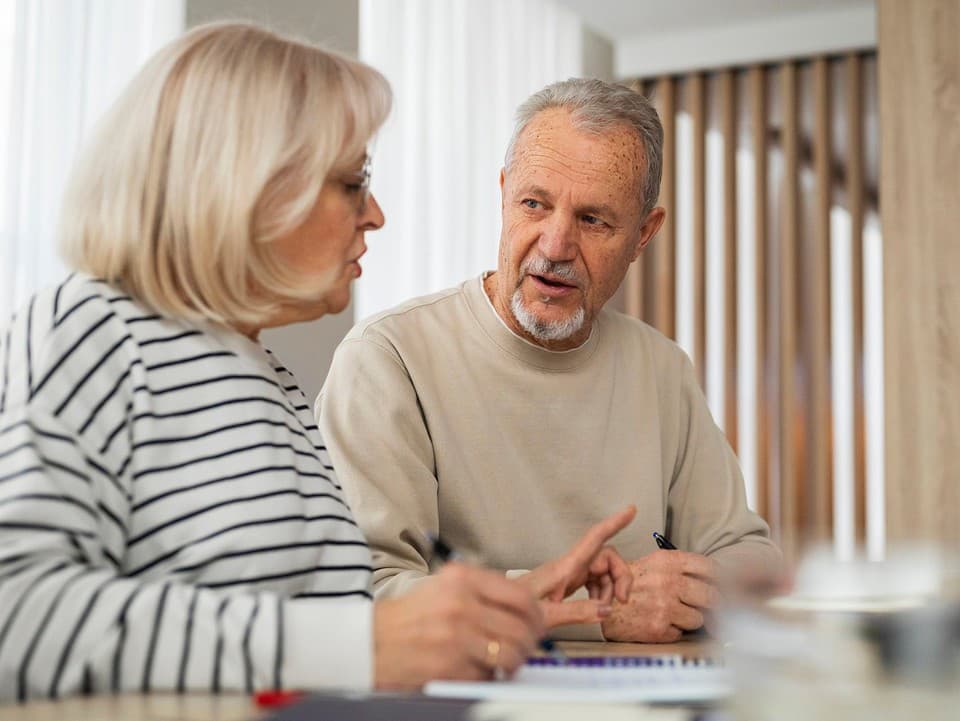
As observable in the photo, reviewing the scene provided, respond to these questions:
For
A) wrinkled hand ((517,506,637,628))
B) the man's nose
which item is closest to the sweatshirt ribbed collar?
the man's nose

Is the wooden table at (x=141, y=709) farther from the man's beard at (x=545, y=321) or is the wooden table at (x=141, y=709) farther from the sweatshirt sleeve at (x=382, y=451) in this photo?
the man's beard at (x=545, y=321)

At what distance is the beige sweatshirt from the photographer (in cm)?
168

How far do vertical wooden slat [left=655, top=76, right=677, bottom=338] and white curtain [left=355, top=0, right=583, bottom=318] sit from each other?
0.87 metres

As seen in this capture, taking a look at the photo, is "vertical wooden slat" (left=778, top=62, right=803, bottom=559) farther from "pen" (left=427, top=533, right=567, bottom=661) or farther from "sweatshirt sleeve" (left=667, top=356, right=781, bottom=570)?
"pen" (left=427, top=533, right=567, bottom=661)

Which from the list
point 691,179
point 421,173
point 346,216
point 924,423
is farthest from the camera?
point 691,179

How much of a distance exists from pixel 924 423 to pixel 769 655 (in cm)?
310

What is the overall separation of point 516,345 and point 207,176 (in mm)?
974

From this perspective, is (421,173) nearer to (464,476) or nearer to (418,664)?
(464,476)

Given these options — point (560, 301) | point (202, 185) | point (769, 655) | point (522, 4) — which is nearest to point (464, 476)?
point (560, 301)

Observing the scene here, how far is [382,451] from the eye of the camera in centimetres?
166

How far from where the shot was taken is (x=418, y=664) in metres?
0.86

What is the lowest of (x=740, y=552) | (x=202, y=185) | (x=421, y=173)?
(x=740, y=552)

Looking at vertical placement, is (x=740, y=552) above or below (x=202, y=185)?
below

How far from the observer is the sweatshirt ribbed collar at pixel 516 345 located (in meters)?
1.93
